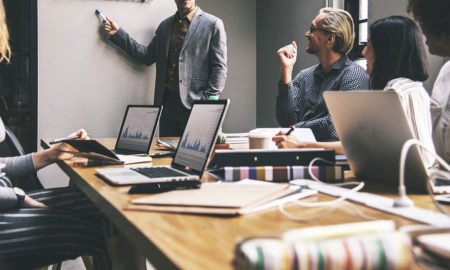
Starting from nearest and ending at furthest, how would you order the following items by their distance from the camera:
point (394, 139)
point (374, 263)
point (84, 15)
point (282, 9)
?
point (374, 263) → point (394, 139) → point (84, 15) → point (282, 9)

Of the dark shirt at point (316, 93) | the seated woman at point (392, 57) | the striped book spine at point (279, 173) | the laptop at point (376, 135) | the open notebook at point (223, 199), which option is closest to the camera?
the open notebook at point (223, 199)

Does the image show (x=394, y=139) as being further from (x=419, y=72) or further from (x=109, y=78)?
(x=109, y=78)

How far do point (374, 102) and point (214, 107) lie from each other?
476 millimetres

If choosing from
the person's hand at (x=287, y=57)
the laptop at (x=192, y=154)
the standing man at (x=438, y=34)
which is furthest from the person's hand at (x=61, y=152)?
the person's hand at (x=287, y=57)

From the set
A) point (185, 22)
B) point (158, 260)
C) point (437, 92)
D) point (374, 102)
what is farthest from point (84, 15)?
point (158, 260)

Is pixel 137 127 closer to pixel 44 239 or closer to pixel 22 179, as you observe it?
pixel 22 179

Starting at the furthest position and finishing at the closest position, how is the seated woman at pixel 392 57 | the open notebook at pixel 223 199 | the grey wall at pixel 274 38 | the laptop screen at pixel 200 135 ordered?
1. the grey wall at pixel 274 38
2. the seated woman at pixel 392 57
3. the laptop screen at pixel 200 135
4. the open notebook at pixel 223 199

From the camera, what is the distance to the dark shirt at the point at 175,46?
3271 mm

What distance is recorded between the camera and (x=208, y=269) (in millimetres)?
562

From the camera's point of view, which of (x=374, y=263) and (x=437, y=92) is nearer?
(x=374, y=263)

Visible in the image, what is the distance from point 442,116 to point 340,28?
125 centimetres

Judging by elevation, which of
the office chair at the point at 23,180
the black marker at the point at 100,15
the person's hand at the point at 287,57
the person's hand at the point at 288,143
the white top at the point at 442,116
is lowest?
the office chair at the point at 23,180

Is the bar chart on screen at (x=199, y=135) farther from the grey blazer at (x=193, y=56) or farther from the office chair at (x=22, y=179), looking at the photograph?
the grey blazer at (x=193, y=56)

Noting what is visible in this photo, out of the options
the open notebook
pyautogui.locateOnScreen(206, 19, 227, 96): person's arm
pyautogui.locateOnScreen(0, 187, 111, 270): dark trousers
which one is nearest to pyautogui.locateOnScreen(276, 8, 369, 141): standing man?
pyautogui.locateOnScreen(206, 19, 227, 96): person's arm
